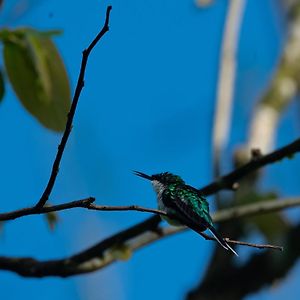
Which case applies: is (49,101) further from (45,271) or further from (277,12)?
(277,12)

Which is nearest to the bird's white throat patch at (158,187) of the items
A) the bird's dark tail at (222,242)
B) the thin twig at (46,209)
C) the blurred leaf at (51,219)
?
the blurred leaf at (51,219)

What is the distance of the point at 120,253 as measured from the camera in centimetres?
347

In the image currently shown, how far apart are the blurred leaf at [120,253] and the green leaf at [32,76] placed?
82cm

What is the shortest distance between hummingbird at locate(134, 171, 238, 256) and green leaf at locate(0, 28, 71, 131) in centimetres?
40

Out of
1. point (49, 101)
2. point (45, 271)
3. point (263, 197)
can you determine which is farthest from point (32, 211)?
point (263, 197)

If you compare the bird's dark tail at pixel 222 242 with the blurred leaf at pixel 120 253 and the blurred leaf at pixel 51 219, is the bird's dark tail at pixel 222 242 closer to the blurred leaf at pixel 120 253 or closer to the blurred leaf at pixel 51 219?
the blurred leaf at pixel 51 219

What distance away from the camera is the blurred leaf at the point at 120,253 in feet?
11.3

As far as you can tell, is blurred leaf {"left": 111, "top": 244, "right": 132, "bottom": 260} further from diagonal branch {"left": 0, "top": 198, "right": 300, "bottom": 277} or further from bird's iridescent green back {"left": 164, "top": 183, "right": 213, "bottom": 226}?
bird's iridescent green back {"left": 164, "top": 183, "right": 213, "bottom": 226}

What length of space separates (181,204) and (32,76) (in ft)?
2.46

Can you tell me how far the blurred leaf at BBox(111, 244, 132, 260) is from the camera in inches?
136

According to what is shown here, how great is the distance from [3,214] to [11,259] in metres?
1.25

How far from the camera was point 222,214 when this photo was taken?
3949mm

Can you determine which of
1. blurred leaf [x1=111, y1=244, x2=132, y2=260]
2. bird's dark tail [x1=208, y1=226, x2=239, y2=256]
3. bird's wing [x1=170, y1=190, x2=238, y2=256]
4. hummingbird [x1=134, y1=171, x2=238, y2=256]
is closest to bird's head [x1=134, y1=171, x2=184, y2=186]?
hummingbird [x1=134, y1=171, x2=238, y2=256]

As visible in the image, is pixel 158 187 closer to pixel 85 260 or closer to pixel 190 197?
pixel 190 197
